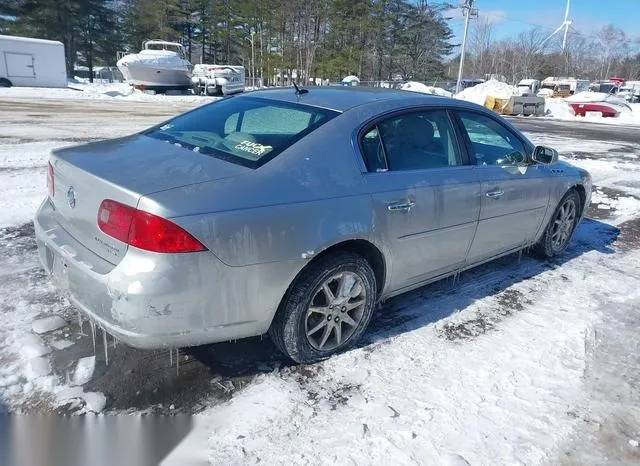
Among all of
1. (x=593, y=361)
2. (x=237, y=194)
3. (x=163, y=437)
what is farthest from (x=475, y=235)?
(x=163, y=437)

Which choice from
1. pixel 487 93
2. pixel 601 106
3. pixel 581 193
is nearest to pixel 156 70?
pixel 487 93

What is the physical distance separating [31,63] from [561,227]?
112 feet

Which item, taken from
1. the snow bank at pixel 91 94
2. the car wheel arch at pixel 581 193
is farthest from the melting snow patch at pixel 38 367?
the snow bank at pixel 91 94

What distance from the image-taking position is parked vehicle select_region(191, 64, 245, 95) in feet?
109

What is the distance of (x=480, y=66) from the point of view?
7988cm

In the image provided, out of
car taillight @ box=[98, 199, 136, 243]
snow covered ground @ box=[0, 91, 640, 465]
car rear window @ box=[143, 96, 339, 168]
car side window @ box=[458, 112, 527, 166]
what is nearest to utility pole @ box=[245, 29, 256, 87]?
car side window @ box=[458, 112, 527, 166]

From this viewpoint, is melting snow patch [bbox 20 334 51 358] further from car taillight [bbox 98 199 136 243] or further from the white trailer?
the white trailer

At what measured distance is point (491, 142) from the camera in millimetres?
4137

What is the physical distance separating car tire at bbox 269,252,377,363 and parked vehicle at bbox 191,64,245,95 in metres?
32.0

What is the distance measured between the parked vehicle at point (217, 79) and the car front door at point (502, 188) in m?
30.9

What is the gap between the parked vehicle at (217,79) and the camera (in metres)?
33.1

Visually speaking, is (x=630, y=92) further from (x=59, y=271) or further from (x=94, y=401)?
(x=94, y=401)

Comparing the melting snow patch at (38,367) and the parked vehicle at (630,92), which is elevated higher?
the parked vehicle at (630,92)

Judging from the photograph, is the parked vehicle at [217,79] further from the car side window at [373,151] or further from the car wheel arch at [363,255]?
the car wheel arch at [363,255]
